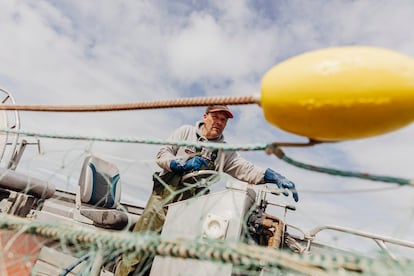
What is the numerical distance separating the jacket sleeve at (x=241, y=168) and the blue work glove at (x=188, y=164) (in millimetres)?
557

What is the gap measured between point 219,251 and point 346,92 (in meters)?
0.49

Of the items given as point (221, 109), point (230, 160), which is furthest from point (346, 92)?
point (230, 160)

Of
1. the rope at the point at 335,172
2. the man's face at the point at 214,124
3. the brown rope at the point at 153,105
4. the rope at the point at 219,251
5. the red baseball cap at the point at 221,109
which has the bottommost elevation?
the rope at the point at 219,251

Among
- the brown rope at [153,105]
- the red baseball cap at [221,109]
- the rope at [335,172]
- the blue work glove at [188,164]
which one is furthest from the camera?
the red baseball cap at [221,109]

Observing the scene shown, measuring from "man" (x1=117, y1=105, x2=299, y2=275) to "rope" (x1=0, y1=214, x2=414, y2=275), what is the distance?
148 centimetres

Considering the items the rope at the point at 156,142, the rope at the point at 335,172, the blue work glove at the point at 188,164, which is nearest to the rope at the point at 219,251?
the rope at the point at 335,172

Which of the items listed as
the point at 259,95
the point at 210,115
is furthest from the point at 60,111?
Answer: the point at 210,115

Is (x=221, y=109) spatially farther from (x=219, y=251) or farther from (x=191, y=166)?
(x=219, y=251)

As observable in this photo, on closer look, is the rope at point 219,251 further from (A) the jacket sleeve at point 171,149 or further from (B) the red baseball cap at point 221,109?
(B) the red baseball cap at point 221,109

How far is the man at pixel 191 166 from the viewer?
2574 millimetres

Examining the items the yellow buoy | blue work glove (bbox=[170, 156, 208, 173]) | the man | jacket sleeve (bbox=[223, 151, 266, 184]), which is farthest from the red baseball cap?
the yellow buoy

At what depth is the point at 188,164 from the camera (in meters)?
2.58

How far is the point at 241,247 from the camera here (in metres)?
0.72

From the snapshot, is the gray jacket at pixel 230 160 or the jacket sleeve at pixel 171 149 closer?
the jacket sleeve at pixel 171 149
